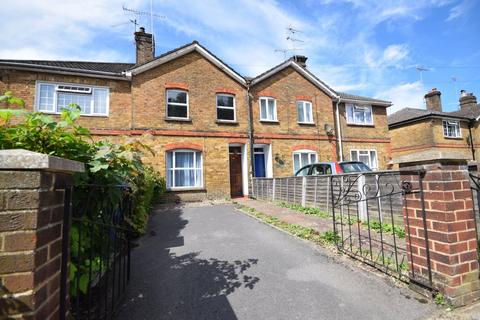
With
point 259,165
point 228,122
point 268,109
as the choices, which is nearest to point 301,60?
point 268,109

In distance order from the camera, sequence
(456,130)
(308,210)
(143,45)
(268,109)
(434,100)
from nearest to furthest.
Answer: (308,210) < (143,45) < (268,109) < (456,130) < (434,100)

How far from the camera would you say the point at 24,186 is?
1279 millimetres

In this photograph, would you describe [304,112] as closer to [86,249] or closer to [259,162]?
[259,162]

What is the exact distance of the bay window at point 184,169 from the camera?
11.8 m

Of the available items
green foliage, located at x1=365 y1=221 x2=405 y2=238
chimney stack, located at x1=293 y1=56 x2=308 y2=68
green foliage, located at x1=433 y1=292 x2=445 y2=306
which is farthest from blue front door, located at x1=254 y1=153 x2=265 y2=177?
green foliage, located at x1=433 y1=292 x2=445 y2=306

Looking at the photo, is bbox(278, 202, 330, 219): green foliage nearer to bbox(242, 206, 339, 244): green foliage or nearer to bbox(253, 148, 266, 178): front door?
bbox(242, 206, 339, 244): green foliage

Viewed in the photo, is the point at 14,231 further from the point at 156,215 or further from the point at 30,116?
the point at 156,215

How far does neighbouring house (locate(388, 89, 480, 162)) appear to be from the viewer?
19.6 m

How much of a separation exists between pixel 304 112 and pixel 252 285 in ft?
43.4

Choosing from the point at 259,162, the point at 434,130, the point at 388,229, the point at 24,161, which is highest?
the point at 434,130

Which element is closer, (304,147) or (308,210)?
(308,210)

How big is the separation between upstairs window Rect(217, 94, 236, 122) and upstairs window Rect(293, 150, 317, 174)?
4303 millimetres

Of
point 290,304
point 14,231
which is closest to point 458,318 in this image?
point 290,304

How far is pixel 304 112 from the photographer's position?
49.2 feet
